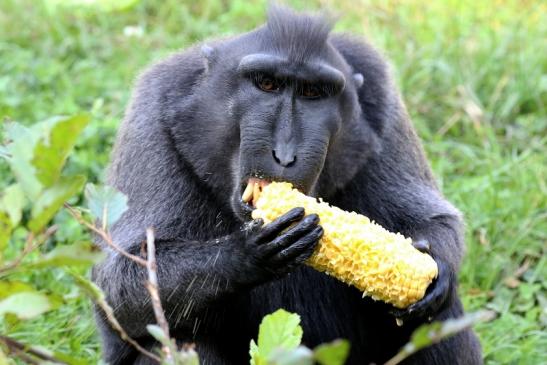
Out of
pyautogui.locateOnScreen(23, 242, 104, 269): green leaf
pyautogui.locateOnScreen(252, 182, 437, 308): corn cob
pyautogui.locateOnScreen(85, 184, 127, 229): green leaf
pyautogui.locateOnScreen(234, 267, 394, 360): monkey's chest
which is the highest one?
pyautogui.locateOnScreen(23, 242, 104, 269): green leaf

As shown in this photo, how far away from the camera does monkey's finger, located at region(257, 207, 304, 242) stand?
3.77 m

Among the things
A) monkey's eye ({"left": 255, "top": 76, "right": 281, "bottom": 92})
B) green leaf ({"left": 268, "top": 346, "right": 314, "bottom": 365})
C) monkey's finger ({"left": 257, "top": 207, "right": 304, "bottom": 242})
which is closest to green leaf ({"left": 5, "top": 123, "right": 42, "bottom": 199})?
green leaf ({"left": 268, "top": 346, "right": 314, "bottom": 365})

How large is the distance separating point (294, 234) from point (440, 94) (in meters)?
4.34

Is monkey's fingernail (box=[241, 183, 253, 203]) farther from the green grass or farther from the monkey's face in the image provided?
the green grass

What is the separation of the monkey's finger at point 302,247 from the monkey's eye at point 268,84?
78 centimetres

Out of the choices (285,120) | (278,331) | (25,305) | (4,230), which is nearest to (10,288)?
(4,230)

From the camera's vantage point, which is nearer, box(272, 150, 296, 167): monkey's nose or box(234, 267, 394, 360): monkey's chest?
box(272, 150, 296, 167): monkey's nose

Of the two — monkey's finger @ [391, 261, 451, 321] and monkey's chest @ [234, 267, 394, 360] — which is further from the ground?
monkey's finger @ [391, 261, 451, 321]

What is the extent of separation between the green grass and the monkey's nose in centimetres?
179

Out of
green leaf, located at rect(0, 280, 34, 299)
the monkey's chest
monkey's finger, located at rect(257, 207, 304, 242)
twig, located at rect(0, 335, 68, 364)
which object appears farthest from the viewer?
the monkey's chest

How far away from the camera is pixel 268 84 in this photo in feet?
14.2

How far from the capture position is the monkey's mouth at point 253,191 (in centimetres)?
402

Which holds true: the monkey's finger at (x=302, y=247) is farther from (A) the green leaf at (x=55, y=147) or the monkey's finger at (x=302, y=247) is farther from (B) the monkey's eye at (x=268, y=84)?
(A) the green leaf at (x=55, y=147)

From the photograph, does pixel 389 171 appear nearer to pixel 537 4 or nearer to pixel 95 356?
pixel 95 356
